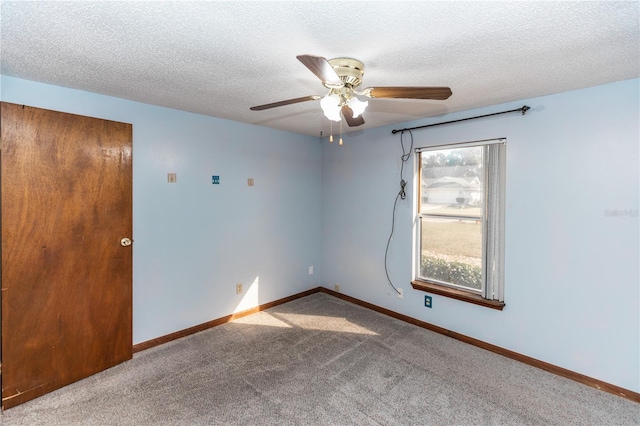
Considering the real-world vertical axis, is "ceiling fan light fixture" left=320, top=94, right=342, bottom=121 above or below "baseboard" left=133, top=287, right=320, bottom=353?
above

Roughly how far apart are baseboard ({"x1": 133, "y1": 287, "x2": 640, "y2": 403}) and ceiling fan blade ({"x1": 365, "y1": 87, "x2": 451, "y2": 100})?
246 centimetres

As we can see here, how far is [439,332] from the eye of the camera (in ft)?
10.7

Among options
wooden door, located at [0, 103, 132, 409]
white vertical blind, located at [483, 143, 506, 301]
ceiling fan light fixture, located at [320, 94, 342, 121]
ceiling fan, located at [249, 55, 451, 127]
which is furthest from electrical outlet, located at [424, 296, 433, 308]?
wooden door, located at [0, 103, 132, 409]

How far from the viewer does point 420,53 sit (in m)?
1.80

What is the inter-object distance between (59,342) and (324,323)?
239cm

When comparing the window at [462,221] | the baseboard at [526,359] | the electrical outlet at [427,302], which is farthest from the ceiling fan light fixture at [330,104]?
the baseboard at [526,359]

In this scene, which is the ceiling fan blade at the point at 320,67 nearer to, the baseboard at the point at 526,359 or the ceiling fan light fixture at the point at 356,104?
the ceiling fan light fixture at the point at 356,104

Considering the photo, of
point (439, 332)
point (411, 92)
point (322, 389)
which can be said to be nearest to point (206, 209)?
point (322, 389)

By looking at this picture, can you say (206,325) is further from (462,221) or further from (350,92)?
(462,221)

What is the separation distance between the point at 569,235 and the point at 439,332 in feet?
5.11

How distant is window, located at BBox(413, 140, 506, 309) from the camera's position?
287cm

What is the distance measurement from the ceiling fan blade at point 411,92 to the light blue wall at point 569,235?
1.46 metres

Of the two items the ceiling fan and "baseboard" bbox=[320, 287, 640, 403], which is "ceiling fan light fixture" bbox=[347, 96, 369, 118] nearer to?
the ceiling fan

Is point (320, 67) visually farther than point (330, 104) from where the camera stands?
No
